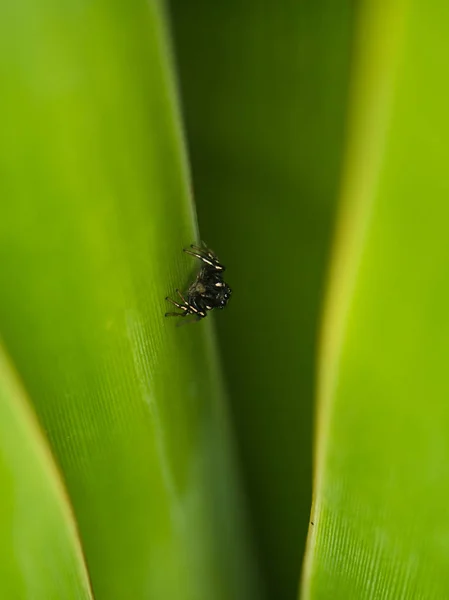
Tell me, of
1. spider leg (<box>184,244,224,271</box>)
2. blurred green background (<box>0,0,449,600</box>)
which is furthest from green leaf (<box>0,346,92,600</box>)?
spider leg (<box>184,244,224,271</box>)

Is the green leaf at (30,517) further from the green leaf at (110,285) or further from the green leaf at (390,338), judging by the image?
the green leaf at (390,338)

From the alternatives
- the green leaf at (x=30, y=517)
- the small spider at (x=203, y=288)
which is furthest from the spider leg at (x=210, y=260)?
the green leaf at (x=30, y=517)

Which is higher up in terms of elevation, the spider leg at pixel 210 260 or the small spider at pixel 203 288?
the spider leg at pixel 210 260

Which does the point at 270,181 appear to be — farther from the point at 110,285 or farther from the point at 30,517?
the point at 30,517

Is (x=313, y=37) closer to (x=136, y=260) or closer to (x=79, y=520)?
(x=136, y=260)

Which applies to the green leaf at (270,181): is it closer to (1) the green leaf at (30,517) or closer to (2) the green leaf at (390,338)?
(2) the green leaf at (390,338)

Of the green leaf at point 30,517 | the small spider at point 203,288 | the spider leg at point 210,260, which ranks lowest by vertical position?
the green leaf at point 30,517
